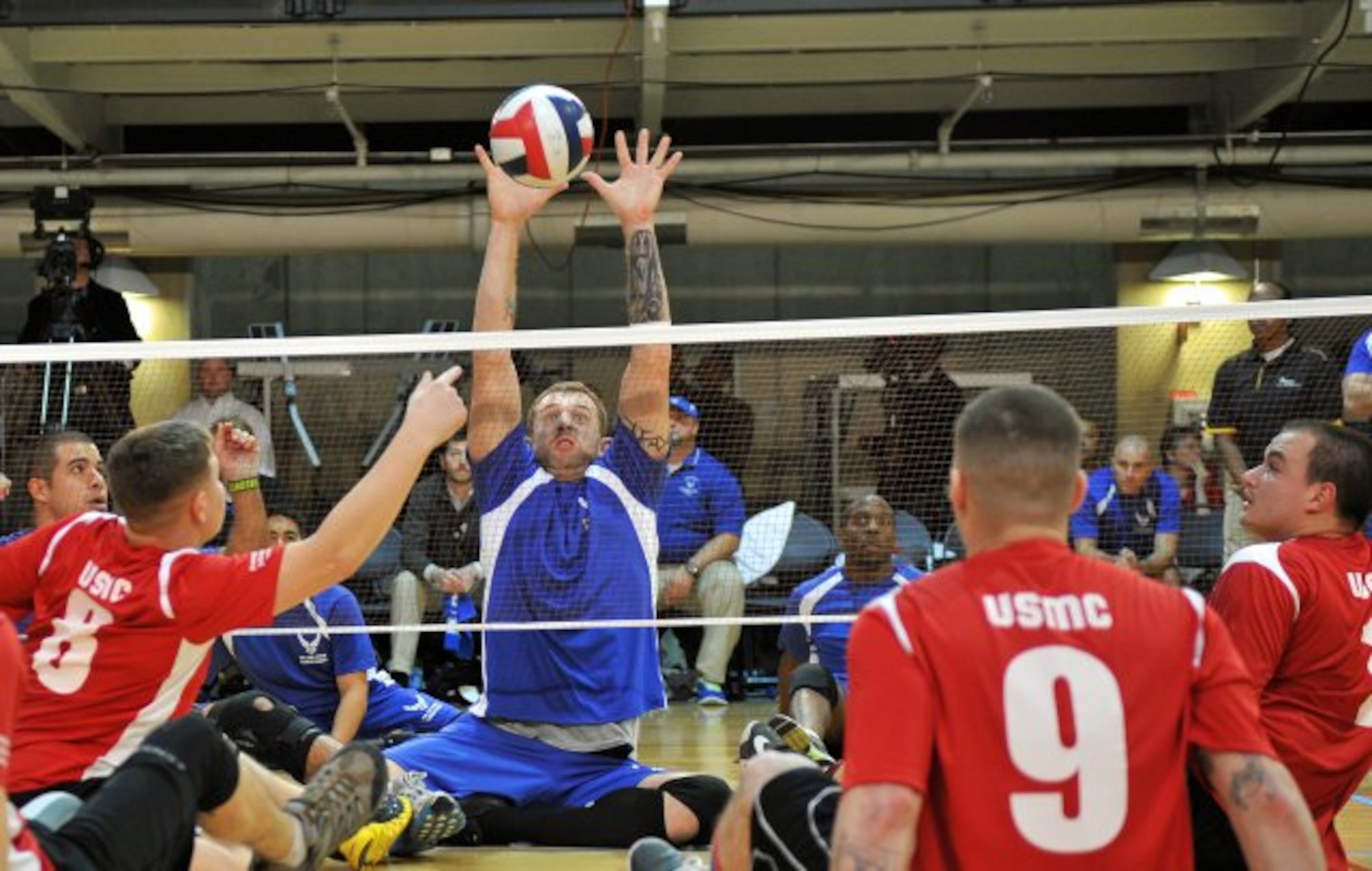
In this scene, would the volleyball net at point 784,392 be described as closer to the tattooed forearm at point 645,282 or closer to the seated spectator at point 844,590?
the tattooed forearm at point 645,282

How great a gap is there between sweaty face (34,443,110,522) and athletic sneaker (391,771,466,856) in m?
1.53

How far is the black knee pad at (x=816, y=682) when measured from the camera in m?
6.56

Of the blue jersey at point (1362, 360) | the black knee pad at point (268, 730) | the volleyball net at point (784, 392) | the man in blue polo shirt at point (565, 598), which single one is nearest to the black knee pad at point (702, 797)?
the man in blue polo shirt at point (565, 598)

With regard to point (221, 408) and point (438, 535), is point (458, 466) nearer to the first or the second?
point (438, 535)

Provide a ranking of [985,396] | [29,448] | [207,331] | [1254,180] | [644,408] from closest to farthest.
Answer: [985,396] < [644,408] < [29,448] < [1254,180] < [207,331]

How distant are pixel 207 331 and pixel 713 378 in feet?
17.7

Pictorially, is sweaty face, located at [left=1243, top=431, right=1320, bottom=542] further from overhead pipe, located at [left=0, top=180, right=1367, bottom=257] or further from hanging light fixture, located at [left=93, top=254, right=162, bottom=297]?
hanging light fixture, located at [left=93, top=254, right=162, bottom=297]

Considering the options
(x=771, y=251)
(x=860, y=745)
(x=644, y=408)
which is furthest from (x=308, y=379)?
(x=860, y=745)

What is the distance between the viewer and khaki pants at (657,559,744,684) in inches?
383

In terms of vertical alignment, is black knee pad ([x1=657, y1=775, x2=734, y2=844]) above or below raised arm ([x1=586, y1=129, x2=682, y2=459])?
below

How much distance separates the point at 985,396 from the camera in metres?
3.14

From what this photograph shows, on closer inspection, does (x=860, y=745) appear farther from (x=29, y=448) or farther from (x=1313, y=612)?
(x=29, y=448)

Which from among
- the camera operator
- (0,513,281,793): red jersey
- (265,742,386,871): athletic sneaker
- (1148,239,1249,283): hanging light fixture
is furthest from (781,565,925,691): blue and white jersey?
(1148,239,1249,283): hanging light fixture

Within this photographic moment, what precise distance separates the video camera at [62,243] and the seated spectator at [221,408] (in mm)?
855
